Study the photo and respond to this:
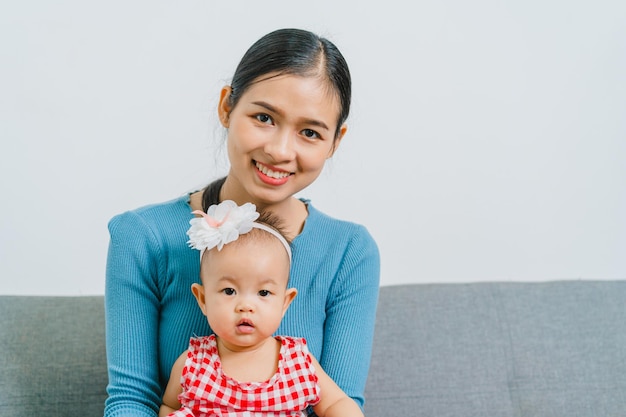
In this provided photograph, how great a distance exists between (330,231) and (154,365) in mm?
537

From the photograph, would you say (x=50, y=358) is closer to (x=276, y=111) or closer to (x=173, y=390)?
(x=173, y=390)

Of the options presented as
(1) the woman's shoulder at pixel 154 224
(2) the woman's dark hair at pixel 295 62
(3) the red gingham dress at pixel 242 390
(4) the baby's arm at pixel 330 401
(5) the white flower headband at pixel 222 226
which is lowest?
(4) the baby's arm at pixel 330 401

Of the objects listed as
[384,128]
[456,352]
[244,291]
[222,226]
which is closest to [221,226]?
[222,226]

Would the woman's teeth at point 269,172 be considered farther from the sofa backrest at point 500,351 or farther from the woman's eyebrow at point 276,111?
the sofa backrest at point 500,351

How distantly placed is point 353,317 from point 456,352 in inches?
22.6

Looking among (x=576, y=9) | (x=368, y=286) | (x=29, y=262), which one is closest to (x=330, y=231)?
(x=368, y=286)

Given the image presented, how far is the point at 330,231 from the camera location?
2.01 m

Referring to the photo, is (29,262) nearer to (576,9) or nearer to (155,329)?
(155,329)

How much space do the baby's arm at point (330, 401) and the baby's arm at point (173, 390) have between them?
28cm

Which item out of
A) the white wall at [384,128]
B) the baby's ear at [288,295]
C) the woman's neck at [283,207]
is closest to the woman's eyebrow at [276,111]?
the woman's neck at [283,207]

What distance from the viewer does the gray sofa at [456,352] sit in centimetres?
219

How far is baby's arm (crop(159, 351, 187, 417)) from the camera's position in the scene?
1697 mm

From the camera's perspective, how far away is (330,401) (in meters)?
1.75

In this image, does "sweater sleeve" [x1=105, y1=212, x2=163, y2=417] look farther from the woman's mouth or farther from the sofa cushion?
the sofa cushion
